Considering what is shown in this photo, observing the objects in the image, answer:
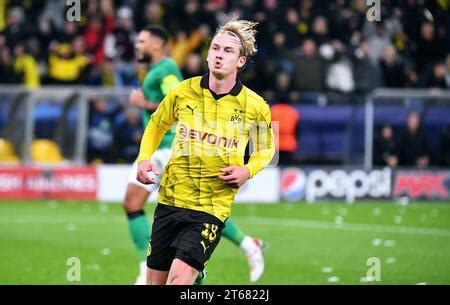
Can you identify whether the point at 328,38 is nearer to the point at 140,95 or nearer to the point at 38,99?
the point at 38,99

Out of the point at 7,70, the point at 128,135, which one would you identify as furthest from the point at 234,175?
the point at 7,70

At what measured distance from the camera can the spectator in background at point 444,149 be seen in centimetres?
1988

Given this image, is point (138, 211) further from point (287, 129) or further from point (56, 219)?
point (287, 129)

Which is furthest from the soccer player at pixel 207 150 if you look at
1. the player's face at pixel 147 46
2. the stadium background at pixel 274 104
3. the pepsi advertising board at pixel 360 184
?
the pepsi advertising board at pixel 360 184

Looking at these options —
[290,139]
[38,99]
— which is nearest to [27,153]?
[38,99]

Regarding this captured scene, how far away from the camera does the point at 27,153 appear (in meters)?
20.0

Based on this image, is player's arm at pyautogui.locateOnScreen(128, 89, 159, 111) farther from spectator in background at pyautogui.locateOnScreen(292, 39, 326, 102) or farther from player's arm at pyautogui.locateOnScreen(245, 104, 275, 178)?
spectator in background at pyautogui.locateOnScreen(292, 39, 326, 102)

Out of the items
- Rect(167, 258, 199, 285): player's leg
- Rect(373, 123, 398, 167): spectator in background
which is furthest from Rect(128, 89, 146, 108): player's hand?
Rect(373, 123, 398, 167): spectator in background

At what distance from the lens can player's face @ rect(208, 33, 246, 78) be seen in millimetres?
7852

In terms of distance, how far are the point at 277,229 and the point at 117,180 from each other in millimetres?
4831

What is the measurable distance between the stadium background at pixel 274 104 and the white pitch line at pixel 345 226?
0.03 m

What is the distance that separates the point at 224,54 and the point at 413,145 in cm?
1259

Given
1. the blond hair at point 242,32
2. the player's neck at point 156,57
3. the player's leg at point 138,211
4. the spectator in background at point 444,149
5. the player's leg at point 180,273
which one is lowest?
the spectator in background at point 444,149

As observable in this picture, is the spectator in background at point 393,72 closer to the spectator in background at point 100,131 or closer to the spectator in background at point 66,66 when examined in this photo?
the spectator in background at point 100,131
